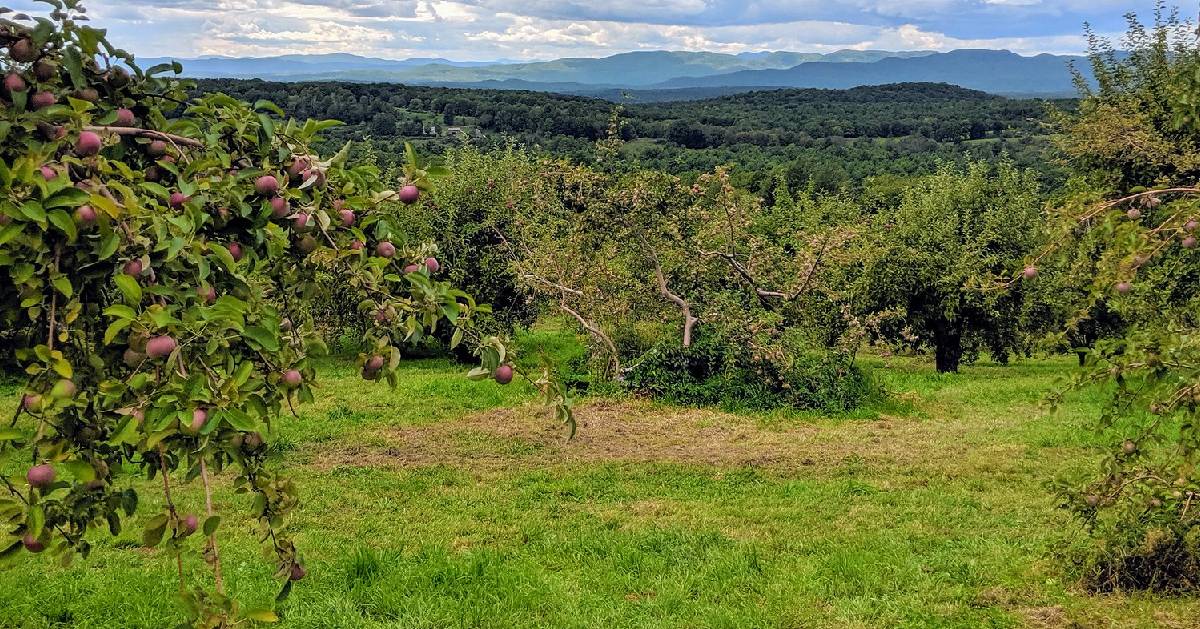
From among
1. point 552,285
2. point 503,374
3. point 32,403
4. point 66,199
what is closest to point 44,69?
point 66,199

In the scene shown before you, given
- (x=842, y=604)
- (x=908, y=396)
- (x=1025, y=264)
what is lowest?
(x=908, y=396)

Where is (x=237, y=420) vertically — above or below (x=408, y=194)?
below

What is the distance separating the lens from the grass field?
5961mm

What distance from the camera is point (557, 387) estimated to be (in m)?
2.46

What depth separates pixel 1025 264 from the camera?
174 inches

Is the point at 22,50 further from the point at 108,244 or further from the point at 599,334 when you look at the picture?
the point at 599,334

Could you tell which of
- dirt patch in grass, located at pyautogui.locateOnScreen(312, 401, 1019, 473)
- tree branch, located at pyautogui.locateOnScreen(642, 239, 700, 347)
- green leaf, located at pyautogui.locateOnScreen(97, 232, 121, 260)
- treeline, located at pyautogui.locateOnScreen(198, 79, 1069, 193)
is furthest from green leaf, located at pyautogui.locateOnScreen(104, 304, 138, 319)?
treeline, located at pyautogui.locateOnScreen(198, 79, 1069, 193)

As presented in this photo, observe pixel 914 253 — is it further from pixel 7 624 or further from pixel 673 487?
pixel 7 624

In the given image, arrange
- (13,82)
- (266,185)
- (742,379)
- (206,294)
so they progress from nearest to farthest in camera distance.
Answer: (206,294), (13,82), (266,185), (742,379)

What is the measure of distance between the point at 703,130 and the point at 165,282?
300 ft

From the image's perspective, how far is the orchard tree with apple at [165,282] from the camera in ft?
6.01

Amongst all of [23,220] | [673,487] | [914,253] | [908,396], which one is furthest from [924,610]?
[914,253]

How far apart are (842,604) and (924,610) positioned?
1.82 feet

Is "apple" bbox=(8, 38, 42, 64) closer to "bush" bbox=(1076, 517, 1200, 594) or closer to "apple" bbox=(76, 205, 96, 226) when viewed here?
"apple" bbox=(76, 205, 96, 226)
